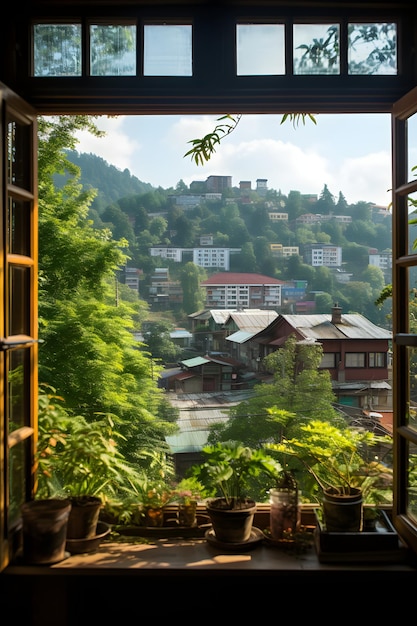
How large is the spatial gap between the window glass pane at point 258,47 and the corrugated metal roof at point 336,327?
5.09ft

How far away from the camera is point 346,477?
7.72 feet

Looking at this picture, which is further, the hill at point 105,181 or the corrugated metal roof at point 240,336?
the hill at point 105,181

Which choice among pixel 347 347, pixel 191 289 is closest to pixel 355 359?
pixel 347 347

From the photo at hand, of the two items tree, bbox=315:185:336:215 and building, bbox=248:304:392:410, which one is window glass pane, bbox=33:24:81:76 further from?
building, bbox=248:304:392:410

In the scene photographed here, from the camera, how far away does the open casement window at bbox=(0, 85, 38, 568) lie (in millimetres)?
1984

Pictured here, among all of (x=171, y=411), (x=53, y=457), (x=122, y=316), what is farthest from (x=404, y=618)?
(x=122, y=316)

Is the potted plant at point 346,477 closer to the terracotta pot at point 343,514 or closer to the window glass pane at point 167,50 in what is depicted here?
the terracotta pot at point 343,514

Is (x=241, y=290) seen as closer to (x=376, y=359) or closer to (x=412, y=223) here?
(x=376, y=359)

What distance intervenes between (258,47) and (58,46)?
0.81 meters

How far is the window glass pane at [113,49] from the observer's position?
2250 millimetres

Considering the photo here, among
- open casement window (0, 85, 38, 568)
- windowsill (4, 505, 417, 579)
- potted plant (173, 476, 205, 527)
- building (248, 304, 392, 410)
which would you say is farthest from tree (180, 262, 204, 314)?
windowsill (4, 505, 417, 579)

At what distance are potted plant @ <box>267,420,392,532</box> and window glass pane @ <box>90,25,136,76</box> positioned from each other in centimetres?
171

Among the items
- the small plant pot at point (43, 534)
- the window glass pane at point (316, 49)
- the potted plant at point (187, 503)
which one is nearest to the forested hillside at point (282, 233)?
the window glass pane at point (316, 49)

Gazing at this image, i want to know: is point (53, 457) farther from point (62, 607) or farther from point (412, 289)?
point (412, 289)
